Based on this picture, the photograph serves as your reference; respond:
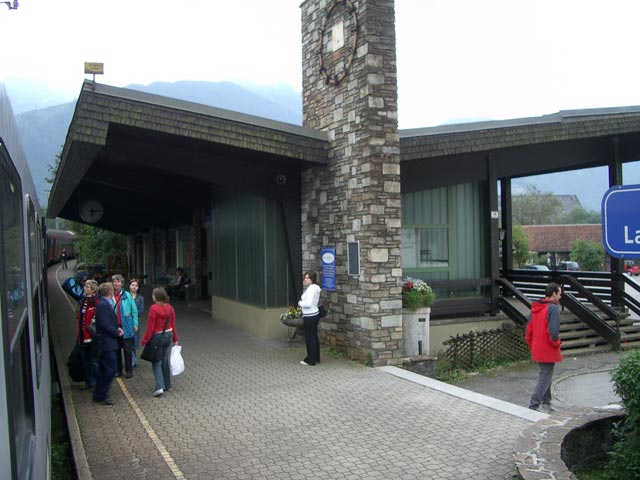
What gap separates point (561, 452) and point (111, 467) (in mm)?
4119

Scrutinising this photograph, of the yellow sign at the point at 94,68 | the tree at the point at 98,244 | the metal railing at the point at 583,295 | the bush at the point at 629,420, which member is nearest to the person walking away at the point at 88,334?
the yellow sign at the point at 94,68

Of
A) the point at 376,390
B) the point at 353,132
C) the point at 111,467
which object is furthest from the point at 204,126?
the point at 111,467

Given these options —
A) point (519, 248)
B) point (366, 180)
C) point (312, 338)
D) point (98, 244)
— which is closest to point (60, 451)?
point (312, 338)

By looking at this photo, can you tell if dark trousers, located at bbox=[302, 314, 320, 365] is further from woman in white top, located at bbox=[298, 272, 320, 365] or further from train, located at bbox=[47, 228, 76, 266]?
train, located at bbox=[47, 228, 76, 266]

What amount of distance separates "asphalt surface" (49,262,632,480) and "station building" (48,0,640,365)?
5.78 feet

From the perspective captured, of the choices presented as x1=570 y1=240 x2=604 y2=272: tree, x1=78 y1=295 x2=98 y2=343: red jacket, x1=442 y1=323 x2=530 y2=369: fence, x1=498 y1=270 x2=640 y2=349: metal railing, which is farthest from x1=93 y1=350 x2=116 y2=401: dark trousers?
x1=570 y1=240 x2=604 y2=272: tree

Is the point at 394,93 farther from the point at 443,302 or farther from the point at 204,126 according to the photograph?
the point at 443,302

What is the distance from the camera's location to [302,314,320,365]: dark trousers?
999 cm

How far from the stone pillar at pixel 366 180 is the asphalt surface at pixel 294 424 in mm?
736

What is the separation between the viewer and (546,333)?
8.01 metres

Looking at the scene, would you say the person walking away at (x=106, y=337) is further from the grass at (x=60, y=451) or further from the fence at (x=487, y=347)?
the fence at (x=487, y=347)

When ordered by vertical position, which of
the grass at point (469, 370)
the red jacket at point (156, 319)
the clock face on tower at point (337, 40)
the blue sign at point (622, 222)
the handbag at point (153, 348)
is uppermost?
the clock face on tower at point (337, 40)

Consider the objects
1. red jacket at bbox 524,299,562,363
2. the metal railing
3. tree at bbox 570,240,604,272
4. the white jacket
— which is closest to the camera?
red jacket at bbox 524,299,562,363

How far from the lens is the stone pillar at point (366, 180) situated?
1008 cm
